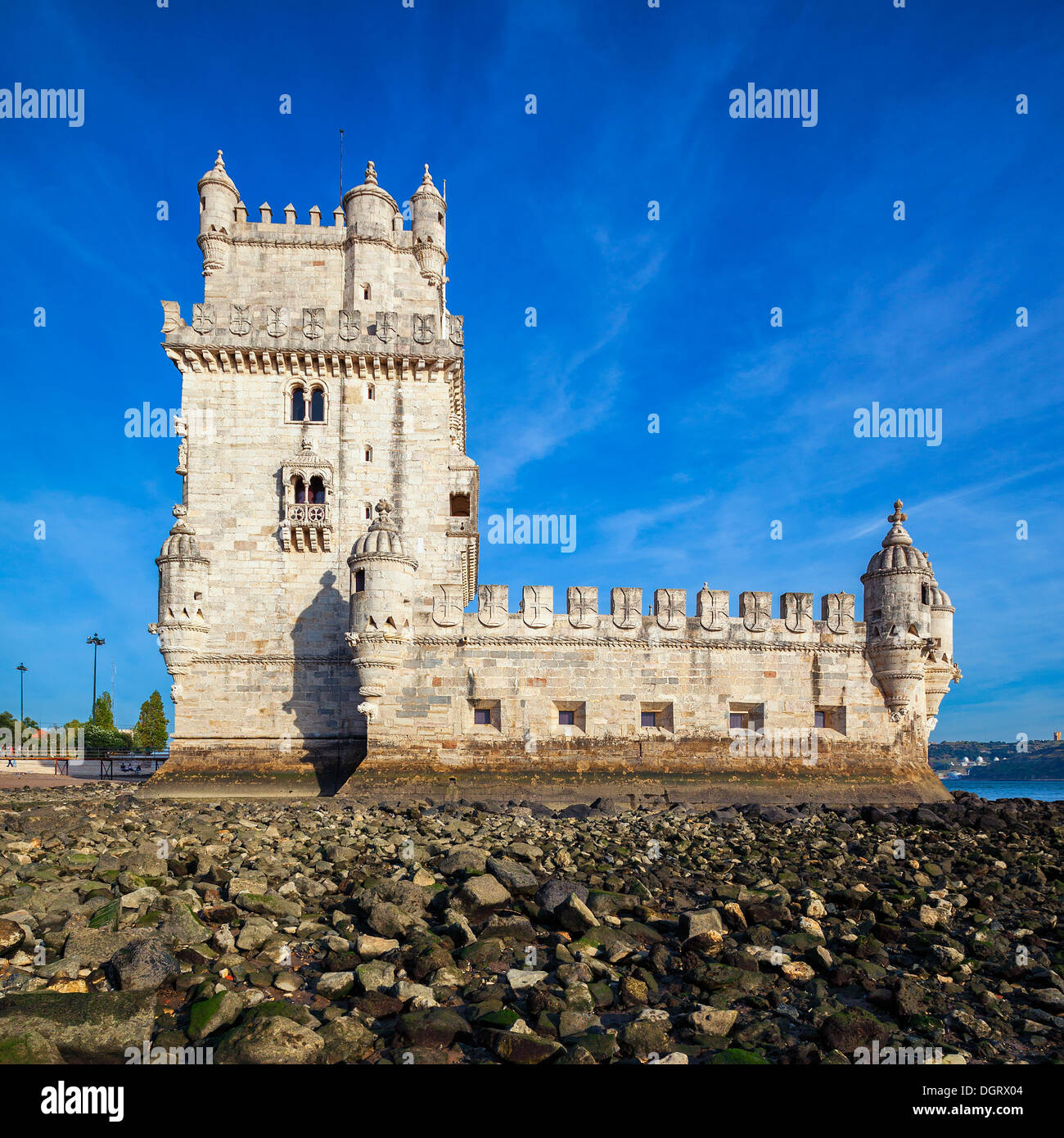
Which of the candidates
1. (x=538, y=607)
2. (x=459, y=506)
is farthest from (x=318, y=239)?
(x=538, y=607)

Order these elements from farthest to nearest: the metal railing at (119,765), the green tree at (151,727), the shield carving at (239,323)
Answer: the green tree at (151,727)
the metal railing at (119,765)
the shield carving at (239,323)

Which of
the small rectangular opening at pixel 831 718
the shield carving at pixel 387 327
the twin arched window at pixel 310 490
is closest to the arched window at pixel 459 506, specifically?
the twin arched window at pixel 310 490

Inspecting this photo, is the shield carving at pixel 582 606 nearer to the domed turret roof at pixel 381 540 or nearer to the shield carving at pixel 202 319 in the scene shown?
the domed turret roof at pixel 381 540

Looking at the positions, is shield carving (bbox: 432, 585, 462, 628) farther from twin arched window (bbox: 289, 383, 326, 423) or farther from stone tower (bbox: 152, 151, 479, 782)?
twin arched window (bbox: 289, 383, 326, 423)

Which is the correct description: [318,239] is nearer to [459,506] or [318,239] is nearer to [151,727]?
[459,506]

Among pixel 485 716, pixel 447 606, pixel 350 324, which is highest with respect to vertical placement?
pixel 350 324

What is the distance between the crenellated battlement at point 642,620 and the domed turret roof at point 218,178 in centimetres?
1532

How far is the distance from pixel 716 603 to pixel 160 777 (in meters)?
16.5

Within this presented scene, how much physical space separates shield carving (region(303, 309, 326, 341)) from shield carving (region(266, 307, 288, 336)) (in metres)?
0.56

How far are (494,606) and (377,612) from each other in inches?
121

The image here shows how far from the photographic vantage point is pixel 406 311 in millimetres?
22281

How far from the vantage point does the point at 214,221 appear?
21281mm

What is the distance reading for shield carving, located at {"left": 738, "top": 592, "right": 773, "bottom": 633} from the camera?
59.5 ft

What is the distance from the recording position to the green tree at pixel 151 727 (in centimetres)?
5303
